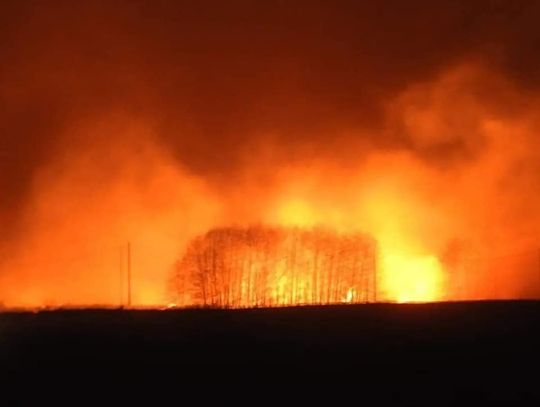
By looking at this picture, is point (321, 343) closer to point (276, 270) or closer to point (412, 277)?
point (276, 270)

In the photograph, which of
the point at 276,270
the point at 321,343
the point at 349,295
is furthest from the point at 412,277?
the point at 321,343

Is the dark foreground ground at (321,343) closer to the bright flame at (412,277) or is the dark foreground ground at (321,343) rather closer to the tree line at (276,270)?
the tree line at (276,270)

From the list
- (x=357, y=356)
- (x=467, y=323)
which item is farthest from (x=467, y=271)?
(x=357, y=356)

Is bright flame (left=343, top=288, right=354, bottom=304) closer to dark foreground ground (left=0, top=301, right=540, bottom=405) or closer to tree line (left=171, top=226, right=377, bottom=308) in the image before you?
tree line (left=171, top=226, right=377, bottom=308)

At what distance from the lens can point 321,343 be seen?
18.3m

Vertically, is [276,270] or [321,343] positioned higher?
[276,270]

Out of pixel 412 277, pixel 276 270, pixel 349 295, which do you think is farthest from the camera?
pixel 412 277

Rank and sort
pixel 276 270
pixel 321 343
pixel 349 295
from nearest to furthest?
pixel 321 343, pixel 349 295, pixel 276 270

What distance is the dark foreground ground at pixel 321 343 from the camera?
16641 mm

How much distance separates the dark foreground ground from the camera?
16.6m

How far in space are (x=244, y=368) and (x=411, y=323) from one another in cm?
404

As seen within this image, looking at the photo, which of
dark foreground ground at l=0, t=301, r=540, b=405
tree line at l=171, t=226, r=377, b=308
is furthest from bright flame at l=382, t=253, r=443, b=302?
dark foreground ground at l=0, t=301, r=540, b=405

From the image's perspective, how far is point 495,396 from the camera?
50.9 feet

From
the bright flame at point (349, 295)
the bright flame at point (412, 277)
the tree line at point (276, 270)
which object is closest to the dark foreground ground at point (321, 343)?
the tree line at point (276, 270)
